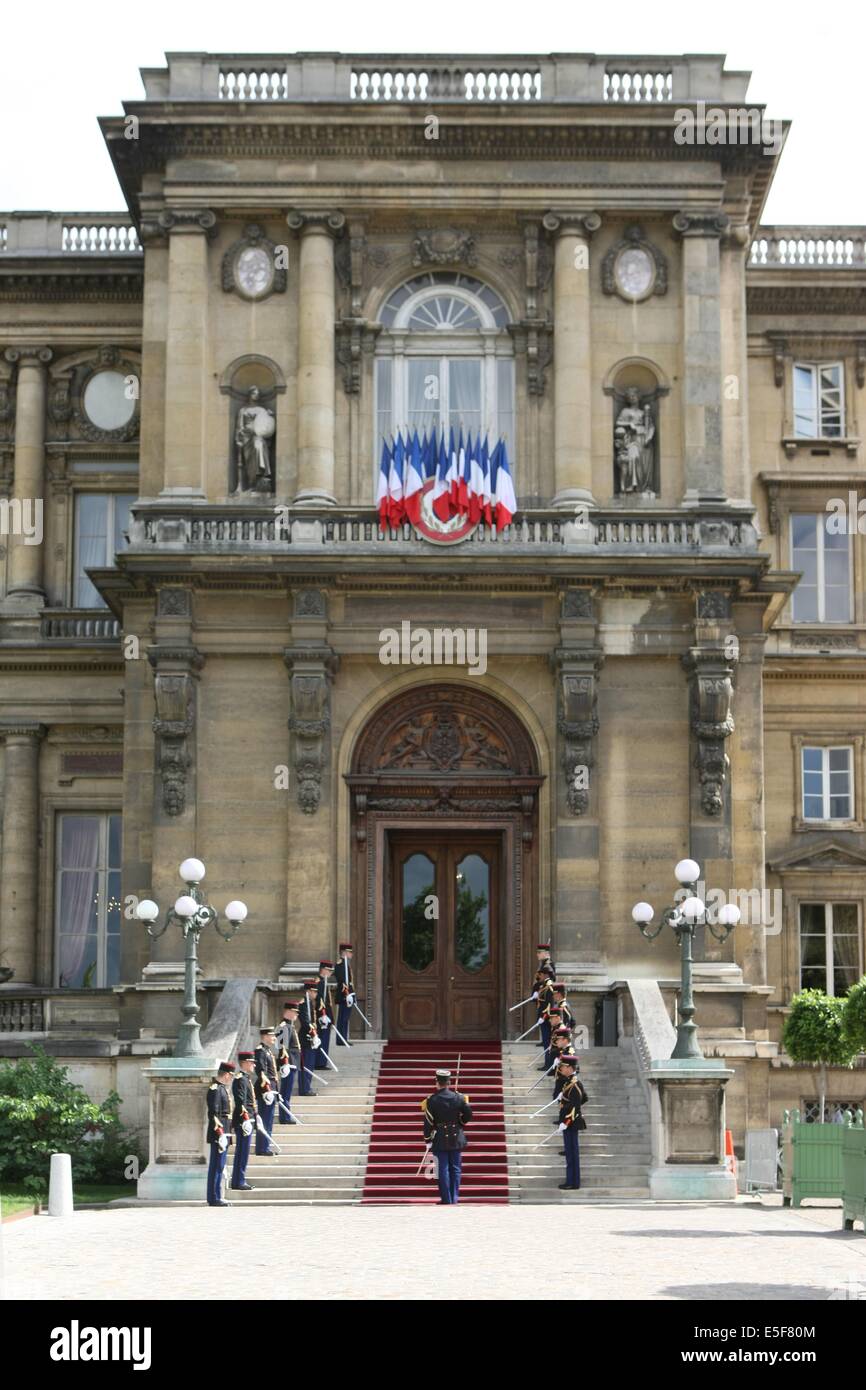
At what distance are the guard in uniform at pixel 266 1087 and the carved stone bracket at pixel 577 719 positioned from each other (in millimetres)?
7649

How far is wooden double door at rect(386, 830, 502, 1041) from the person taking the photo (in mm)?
39844

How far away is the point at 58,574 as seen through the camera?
45.8m

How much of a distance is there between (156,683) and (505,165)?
37.6 feet

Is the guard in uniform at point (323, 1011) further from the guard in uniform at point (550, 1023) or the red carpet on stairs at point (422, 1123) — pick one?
the guard in uniform at point (550, 1023)

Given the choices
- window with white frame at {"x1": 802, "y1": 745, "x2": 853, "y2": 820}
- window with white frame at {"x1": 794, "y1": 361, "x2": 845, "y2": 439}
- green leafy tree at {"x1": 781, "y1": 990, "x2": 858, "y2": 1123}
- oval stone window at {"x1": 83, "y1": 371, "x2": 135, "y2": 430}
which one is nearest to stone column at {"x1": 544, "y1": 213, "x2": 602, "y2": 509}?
window with white frame at {"x1": 794, "y1": 361, "x2": 845, "y2": 439}

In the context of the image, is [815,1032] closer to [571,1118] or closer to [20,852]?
[571,1118]

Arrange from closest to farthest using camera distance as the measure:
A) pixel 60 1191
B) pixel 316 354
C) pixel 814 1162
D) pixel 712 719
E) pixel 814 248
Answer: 1. pixel 60 1191
2. pixel 814 1162
3. pixel 712 719
4. pixel 316 354
5. pixel 814 248

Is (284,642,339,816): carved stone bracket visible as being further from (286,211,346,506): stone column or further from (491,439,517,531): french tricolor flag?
(491,439,517,531): french tricolor flag

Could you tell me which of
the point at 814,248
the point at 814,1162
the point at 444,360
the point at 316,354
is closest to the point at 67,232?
the point at 316,354

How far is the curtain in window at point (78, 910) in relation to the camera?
44500 millimetres

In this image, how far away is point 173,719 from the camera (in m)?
38.1

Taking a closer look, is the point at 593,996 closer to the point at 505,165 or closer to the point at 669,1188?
the point at 669,1188

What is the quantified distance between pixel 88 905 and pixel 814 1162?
59.5ft
